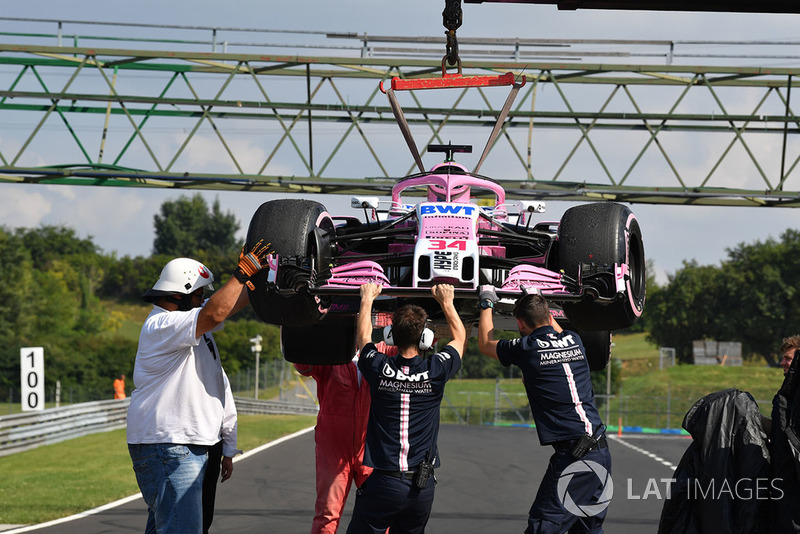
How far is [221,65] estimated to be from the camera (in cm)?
2080

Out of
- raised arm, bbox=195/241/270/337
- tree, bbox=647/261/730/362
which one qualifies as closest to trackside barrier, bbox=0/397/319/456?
raised arm, bbox=195/241/270/337

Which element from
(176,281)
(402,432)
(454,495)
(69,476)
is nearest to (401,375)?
(402,432)

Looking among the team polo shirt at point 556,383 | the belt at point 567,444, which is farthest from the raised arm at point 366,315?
the belt at point 567,444

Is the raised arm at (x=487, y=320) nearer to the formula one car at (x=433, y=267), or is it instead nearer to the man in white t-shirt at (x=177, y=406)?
the formula one car at (x=433, y=267)

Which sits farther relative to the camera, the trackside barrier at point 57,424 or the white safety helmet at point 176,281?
the trackside barrier at point 57,424

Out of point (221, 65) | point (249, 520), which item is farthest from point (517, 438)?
point (249, 520)

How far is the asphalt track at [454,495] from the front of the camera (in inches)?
455

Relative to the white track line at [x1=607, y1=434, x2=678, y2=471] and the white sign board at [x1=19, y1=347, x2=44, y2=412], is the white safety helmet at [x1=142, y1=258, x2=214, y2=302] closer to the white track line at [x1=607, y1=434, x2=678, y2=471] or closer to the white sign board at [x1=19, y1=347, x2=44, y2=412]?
the white track line at [x1=607, y1=434, x2=678, y2=471]

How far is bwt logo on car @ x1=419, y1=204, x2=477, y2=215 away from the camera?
7767mm

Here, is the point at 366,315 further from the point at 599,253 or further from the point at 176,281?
the point at 599,253

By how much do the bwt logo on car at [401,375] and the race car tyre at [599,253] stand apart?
1.79 m

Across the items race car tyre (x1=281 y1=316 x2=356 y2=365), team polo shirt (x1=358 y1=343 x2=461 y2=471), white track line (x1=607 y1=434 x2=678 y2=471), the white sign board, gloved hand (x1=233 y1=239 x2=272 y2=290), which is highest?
gloved hand (x1=233 y1=239 x2=272 y2=290)

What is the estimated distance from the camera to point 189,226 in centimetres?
13988

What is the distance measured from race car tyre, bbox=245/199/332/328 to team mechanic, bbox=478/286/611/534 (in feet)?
4.00
